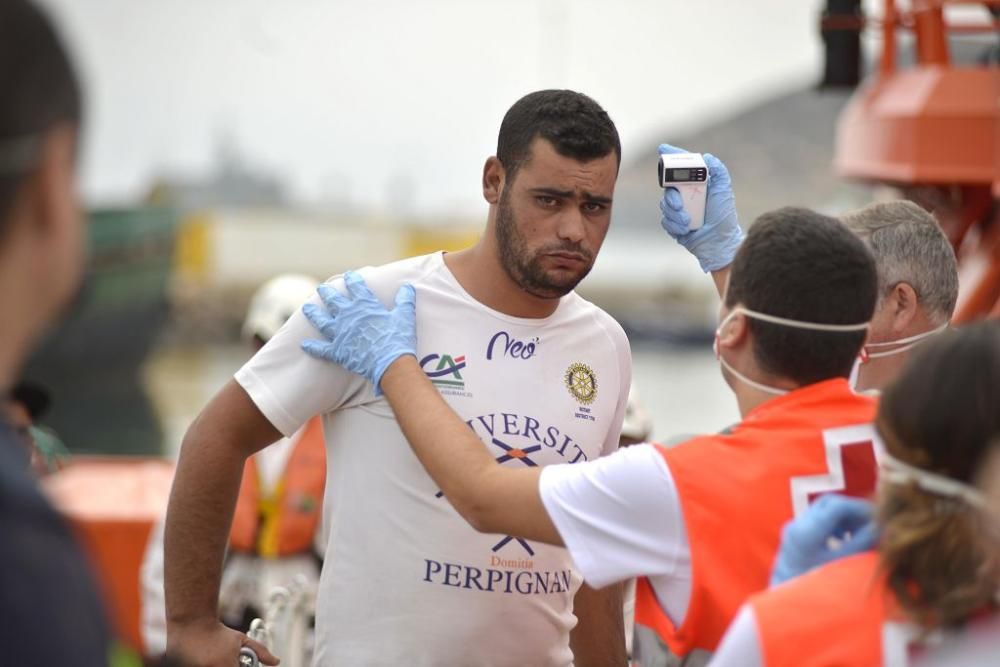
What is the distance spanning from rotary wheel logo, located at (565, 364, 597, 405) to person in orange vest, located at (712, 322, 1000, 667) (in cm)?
119

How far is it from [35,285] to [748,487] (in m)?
1.18

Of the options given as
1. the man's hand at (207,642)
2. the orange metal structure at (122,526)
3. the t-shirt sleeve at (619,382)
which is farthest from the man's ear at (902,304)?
the orange metal structure at (122,526)

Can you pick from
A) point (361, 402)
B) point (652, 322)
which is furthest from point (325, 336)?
point (652, 322)

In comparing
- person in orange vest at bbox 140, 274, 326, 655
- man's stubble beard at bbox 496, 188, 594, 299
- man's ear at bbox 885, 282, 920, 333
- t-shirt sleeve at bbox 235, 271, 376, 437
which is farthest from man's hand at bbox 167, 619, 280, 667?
person in orange vest at bbox 140, 274, 326, 655

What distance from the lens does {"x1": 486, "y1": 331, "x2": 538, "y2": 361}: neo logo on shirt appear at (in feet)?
9.68

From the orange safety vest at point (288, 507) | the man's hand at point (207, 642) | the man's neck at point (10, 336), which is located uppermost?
the man's neck at point (10, 336)

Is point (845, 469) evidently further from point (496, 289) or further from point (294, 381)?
point (294, 381)

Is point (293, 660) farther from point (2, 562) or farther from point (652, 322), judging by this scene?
point (652, 322)

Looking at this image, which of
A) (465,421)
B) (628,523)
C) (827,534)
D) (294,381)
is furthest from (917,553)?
(294,381)

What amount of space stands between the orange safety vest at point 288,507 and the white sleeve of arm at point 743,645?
3.12 m

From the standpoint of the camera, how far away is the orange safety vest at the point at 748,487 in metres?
2.11

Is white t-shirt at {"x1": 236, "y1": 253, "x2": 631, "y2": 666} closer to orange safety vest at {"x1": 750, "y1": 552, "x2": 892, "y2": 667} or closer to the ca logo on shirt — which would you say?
the ca logo on shirt

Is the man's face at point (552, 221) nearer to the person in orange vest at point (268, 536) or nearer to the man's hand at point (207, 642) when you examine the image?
the man's hand at point (207, 642)

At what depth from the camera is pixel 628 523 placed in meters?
2.15
